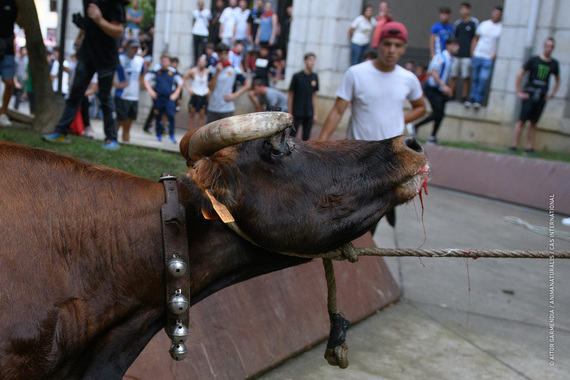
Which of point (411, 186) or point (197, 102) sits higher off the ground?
point (411, 186)

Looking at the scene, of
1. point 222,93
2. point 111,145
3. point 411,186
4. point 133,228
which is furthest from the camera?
point 222,93

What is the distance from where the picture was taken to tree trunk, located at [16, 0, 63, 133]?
7707mm

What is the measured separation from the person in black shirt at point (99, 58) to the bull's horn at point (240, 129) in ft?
16.6

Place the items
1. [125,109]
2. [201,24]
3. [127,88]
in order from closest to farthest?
1. [125,109]
2. [127,88]
3. [201,24]

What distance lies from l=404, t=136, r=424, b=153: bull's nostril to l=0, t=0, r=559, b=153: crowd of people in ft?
10.5

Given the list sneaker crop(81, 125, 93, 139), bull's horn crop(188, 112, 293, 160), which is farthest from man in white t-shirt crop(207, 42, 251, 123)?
bull's horn crop(188, 112, 293, 160)

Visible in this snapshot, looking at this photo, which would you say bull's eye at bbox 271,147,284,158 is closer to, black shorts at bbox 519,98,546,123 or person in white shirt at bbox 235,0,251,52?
black shorts at bbox 519,98,546,123

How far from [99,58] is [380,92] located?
325cm

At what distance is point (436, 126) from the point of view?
1231 centimetres

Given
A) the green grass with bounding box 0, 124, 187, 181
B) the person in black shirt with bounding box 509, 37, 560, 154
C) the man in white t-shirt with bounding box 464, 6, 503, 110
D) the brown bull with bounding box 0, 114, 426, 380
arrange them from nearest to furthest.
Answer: the brown bull with bounding box 0, 114, 426, 380, the green grass with bounding box 0, 124, 187, 181, the person in black shirt with bounding box 509, 37, 560, 154, the man in white t-shirt with bounding box 464, 6, 503, 110

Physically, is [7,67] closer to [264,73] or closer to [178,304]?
[178,304]

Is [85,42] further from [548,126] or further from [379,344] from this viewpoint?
[548,126]

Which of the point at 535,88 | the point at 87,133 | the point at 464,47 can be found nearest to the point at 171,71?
the point at 87,133

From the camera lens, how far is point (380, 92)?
527cm
